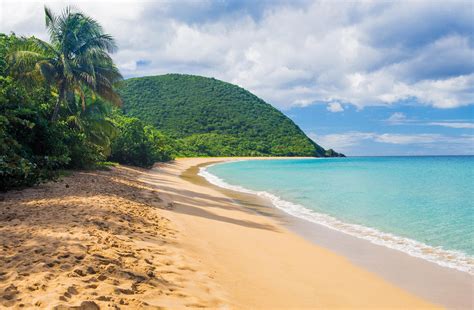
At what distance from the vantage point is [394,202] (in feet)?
57.1

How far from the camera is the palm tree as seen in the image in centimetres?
1845

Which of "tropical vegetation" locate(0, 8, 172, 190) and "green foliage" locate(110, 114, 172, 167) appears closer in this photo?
"tropical vegetation" locate(0, 8, 172, 190)

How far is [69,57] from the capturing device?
784 inches

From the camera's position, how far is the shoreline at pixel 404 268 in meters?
6.09

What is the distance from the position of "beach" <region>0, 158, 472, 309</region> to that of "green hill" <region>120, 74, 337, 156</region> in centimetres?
7256

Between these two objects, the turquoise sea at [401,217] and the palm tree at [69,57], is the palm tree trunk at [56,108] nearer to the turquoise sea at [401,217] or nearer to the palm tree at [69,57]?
the palm tree at [69,57]

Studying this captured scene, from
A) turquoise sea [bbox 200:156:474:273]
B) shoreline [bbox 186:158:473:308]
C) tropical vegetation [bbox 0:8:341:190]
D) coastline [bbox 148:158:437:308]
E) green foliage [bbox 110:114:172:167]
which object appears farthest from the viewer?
green foliage [bbox 110:114:172:167]

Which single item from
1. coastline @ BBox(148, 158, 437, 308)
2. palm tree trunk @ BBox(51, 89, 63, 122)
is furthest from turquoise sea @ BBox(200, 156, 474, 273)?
palm tree trunk @ BBox(51, 89, 63, 122)

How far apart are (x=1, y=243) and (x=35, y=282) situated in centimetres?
199

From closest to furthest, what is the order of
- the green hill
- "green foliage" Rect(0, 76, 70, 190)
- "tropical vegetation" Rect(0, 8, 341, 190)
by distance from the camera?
"green foliage" Rect(0, 76, 70, 190) < "tropical vegetation" Rect(0, 8, 341, 190) < the green hill

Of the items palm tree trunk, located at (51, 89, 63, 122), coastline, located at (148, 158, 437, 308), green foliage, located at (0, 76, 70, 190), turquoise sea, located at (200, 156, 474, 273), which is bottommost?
coastline, located at (148, 158, 437, 308)

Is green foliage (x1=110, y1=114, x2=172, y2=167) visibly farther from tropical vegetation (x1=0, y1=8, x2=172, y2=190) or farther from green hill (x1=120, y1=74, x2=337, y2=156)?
green hill (x1=120, y1=74, x2=337, y2=156)

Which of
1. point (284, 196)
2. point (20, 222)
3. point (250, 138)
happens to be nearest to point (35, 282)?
point (20, 222)

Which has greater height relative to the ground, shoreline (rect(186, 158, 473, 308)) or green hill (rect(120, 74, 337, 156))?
green hill (rect(120, 74, 337, 156))
